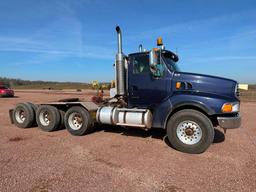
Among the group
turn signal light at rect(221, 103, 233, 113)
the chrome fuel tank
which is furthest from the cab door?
turn signal light at rect(221, 103, 233, 113)

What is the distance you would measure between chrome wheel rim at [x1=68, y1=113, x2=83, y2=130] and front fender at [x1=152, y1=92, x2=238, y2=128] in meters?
2.70

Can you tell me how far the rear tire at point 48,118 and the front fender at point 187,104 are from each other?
3662mm

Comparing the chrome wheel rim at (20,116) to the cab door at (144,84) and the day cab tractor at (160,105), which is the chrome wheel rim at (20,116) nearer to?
the day cab tractor at (160,105)

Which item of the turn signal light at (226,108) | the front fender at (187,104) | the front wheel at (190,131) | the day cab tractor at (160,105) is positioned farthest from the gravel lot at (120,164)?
the turn signal light at (226,108)

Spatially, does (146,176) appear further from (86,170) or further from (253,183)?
(253,183)

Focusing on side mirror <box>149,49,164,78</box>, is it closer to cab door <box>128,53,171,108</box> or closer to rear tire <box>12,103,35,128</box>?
cab door <box>128,53,171,108</box>

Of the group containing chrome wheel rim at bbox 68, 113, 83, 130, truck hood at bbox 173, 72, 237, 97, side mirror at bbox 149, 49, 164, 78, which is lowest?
chrome wheel rim at bbox 68, 113, 83, 130

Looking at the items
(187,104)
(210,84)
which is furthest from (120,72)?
(210,84)

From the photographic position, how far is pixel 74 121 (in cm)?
704

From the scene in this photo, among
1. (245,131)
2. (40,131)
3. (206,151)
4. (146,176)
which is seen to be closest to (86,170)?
(146,176)

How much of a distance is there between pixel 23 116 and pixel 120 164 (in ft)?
18.2

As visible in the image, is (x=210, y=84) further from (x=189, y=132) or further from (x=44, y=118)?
(x=44, y=118)

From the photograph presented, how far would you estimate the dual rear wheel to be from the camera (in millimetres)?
6727

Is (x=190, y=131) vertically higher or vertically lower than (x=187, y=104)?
lower
